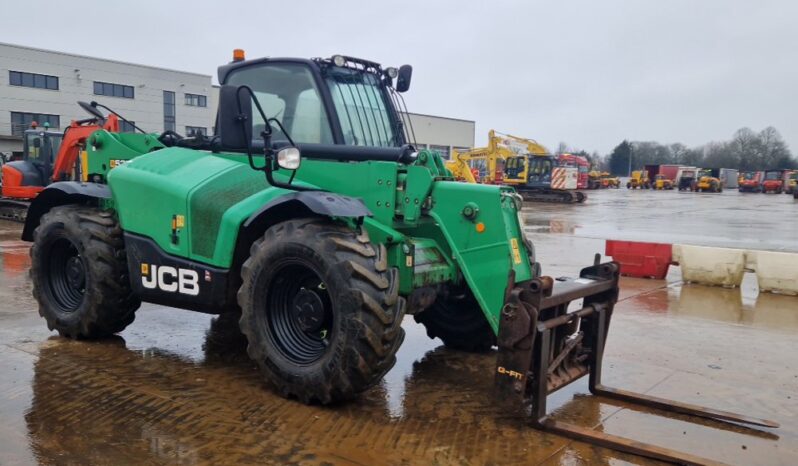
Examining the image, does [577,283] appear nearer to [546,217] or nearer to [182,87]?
[546,217]

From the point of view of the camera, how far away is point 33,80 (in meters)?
41.6

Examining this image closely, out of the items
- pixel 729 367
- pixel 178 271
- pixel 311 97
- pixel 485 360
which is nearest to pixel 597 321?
pixel 485 360

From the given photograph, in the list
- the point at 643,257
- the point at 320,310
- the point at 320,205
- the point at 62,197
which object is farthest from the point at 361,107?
the point at 643,257

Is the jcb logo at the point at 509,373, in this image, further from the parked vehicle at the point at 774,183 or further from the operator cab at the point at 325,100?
the parked vehicle at the point at 774,183

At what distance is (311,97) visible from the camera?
5344 millimetres

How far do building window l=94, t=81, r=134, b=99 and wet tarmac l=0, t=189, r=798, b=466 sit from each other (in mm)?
41191

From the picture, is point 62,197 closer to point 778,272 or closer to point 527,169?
point 778,272

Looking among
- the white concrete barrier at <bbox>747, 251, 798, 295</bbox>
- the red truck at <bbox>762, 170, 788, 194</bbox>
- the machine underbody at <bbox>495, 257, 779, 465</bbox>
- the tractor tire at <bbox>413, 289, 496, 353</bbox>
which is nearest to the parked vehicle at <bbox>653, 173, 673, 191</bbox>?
the red truck at <bbox>762, 170, 788, 194</bbox>

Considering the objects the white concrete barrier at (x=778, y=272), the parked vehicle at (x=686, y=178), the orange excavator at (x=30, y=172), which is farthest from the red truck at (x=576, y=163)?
the white concrete barrier at (x=778, y=272)

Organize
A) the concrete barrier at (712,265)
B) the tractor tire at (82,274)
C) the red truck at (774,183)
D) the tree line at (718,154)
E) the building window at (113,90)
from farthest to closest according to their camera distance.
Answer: the tree line at (718,154) → the red truck at (774,183) → the building window at (113,90) → the concrete barrier at (712,265) → the tractor tire at (82,274)

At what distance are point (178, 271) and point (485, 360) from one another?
8.83ft

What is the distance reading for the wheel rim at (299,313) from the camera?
470cm

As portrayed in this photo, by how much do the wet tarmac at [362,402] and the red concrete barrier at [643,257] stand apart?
2698 millimetres

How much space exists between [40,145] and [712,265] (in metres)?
17.3
